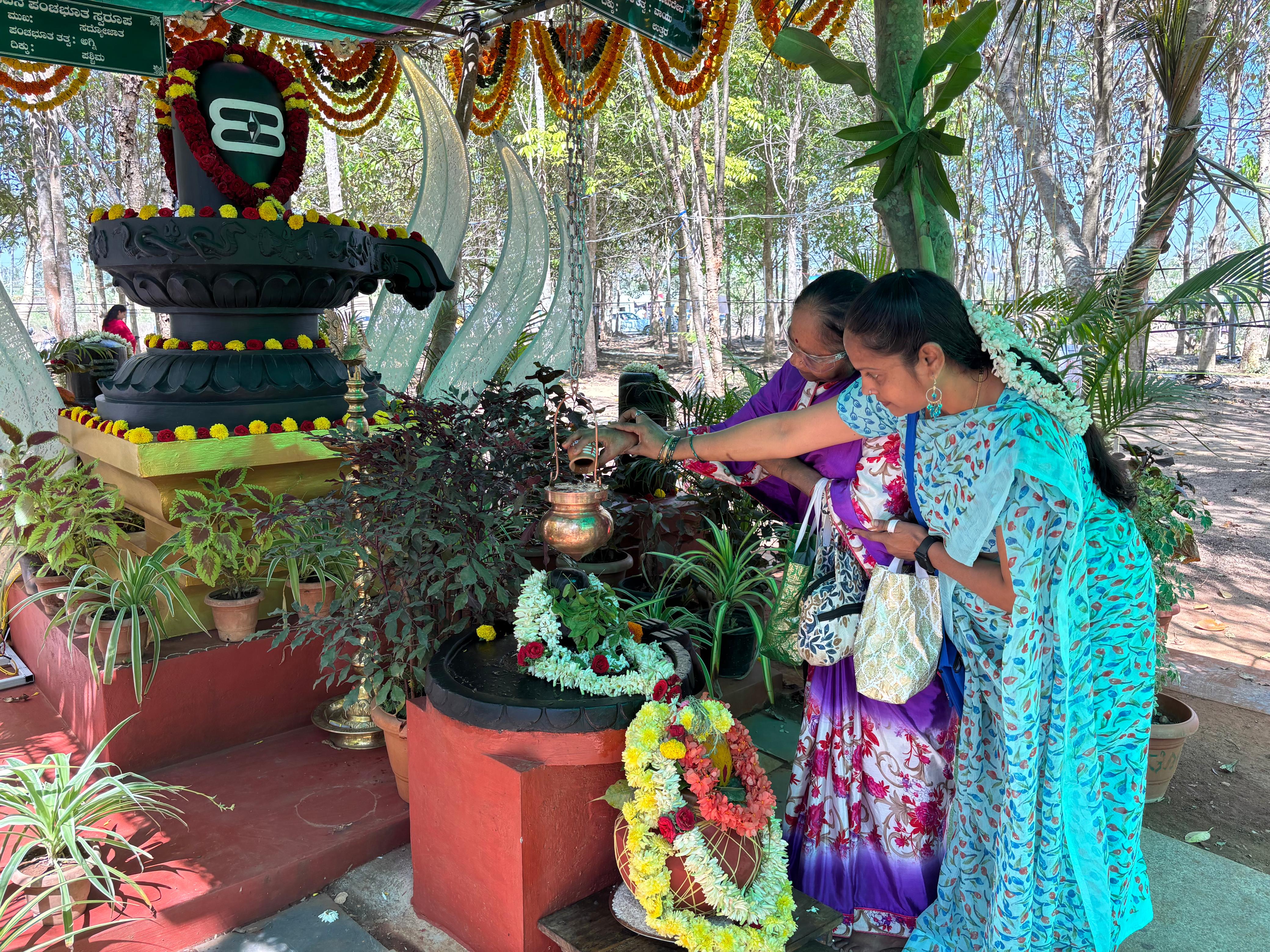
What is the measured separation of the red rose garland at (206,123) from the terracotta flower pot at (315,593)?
5.72 ft

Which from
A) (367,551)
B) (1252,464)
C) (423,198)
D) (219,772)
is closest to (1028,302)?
(367,551)

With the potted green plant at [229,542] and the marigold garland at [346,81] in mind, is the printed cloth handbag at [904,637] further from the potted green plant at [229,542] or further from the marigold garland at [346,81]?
the marigold garland at [346,81]

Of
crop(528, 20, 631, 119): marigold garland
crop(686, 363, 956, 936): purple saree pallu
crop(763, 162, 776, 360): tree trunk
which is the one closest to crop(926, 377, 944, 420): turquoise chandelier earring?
crop(686, 363, 956, 936): purple saree pallu

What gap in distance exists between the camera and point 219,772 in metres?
3.16

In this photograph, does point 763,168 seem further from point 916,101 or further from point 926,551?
point 926,551

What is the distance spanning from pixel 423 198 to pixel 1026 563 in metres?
6.81

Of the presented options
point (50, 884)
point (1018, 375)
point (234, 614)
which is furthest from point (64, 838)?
point (1018, 375)

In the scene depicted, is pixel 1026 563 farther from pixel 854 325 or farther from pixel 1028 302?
pixel 1028 302

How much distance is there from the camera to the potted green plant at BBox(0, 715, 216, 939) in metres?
2.21

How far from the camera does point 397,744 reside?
296cm

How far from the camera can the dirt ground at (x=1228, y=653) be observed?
10.6 ft

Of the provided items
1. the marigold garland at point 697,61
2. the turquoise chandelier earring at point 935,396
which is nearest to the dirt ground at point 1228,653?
the turquoise chandelier earring at point 935,396

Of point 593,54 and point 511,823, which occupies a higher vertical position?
point 593,54

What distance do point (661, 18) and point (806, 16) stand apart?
4.84ft
